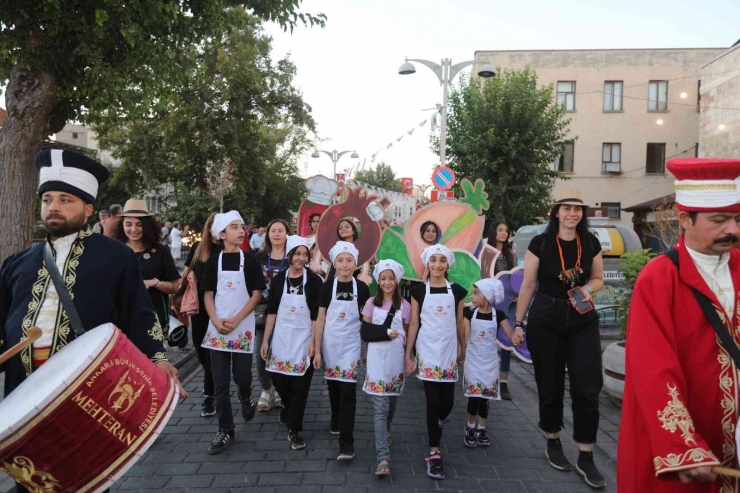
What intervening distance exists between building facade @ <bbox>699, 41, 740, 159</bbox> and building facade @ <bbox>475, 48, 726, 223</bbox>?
15.4 ft

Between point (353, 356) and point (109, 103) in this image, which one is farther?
point (109, 103)

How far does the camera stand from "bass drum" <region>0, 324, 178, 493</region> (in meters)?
2.01

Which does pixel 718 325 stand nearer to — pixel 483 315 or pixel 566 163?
pixel 483 315

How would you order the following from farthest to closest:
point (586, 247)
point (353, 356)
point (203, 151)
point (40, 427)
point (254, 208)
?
point (254, 208)
point (203, 151)
point (353, 356)
point (586, 247)
point (40, 427)

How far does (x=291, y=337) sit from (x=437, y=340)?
123 centimetres

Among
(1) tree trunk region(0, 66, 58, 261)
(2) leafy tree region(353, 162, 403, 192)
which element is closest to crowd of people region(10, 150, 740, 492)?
(1) tree trunk region(0, 66, 58, 261)

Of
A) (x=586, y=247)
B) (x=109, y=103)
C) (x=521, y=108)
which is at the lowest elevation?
(x=586, y=247)

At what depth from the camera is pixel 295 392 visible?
4500mm

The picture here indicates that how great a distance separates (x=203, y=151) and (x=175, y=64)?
18.1 metres

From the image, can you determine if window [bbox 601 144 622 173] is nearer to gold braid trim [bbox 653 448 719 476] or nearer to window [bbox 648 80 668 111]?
window [bbox 648 80 668 111]

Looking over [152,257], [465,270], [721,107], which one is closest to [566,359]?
[465,270]

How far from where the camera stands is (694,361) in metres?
2.15

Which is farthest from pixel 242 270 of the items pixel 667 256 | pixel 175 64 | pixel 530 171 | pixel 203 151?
pixel 203 151

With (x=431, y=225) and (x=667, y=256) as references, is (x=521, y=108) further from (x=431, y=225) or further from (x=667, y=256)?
(x=667, y=256)
